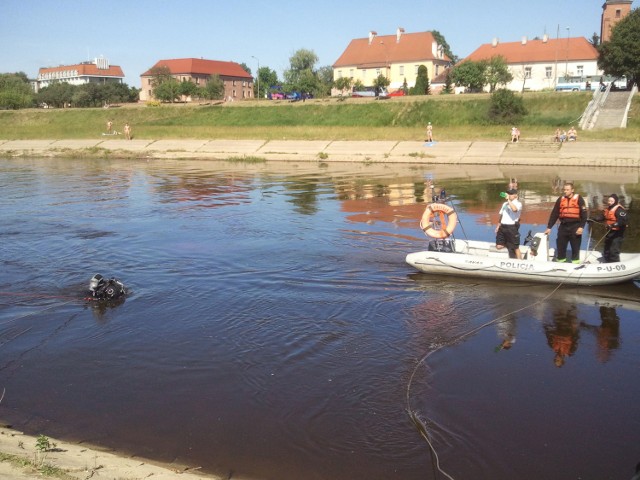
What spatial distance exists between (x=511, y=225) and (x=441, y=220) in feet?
4.90

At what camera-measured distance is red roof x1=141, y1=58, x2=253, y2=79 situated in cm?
12206

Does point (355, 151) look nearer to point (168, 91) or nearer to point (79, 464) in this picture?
point (79, 464)

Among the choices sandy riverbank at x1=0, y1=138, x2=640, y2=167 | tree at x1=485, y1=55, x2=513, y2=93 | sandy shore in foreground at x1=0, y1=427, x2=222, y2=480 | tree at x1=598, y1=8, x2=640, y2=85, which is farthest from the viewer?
tree at x1=485, y1=55, x2=513, y2=93

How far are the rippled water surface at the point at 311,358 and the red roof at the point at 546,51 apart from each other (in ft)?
227

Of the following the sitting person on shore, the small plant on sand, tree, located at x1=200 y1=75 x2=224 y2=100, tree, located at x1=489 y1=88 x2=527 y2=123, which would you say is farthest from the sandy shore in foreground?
tree, located at x1=200 y1=75 x2=224 y2=100

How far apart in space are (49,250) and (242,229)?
5572 mm

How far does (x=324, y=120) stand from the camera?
184ft

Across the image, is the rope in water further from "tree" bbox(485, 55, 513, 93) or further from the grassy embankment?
"tree" bbox(485, 55, 513, 93)

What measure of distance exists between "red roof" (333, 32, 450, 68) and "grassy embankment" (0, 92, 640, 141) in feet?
113

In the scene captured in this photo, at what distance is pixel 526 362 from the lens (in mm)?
9312

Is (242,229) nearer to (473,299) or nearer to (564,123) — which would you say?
(473,299)

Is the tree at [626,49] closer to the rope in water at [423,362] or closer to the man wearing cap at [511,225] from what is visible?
the man wearing cap at [511,225]

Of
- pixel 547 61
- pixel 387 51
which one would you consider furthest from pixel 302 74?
pixel 547 61

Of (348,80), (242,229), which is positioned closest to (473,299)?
(242,229)
